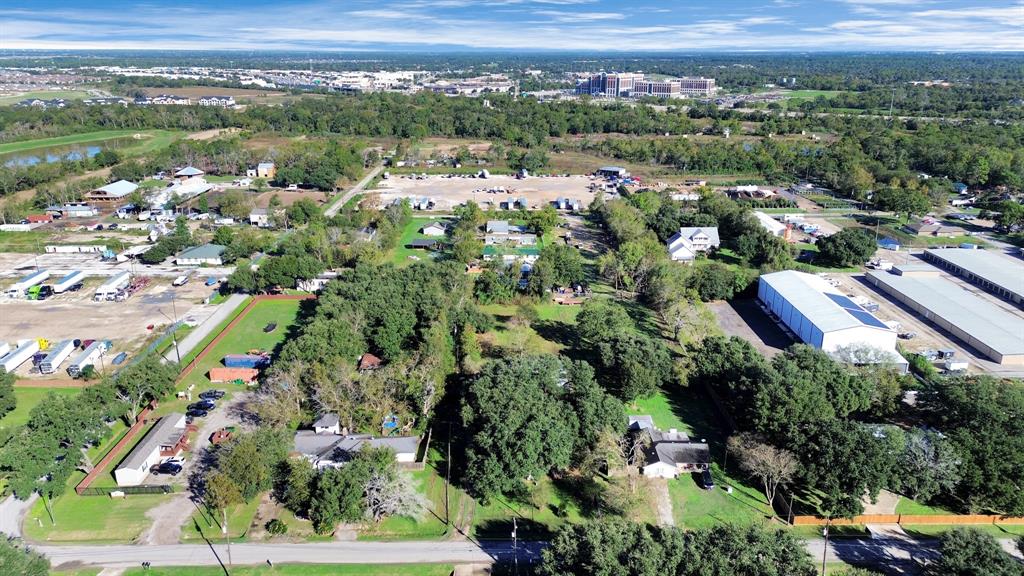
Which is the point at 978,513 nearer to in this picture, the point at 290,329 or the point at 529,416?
the point at 529,416

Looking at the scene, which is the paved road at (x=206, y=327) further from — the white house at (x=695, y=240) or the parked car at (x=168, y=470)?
the white house at (x=695, y=240)

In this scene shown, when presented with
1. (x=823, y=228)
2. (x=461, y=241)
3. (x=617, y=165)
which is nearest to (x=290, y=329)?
(x=461, y=241)

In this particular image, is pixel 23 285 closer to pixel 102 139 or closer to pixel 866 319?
pixel 866 319

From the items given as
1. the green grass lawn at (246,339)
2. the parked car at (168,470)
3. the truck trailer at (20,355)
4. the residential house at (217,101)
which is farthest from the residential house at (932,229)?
the residential house at (217,101)

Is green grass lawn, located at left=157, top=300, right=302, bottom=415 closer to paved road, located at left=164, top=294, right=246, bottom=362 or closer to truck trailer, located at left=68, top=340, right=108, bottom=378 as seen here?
paved road, located at left=164, top=294, right=246, bottom=362

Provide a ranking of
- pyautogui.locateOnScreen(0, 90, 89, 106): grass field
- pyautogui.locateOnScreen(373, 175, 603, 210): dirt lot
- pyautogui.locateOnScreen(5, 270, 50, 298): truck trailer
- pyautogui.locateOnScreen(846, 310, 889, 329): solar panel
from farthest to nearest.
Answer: pyautogui.locateOnScreen(0, 90, 89, 106): grass field < pyautogui.locateOnScreen(373, 175, 603, 210): dirt lot < pyautogui.locateOnScreen(5, 270, 50, 298): truck trailer < pyautogui.locateOnScreen(846, 310, 889, 329): solar panel

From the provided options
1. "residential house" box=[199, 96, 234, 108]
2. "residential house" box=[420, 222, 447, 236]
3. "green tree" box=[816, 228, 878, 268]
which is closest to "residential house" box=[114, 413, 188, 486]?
"residential house" box=[420, 222, 447, 236]
